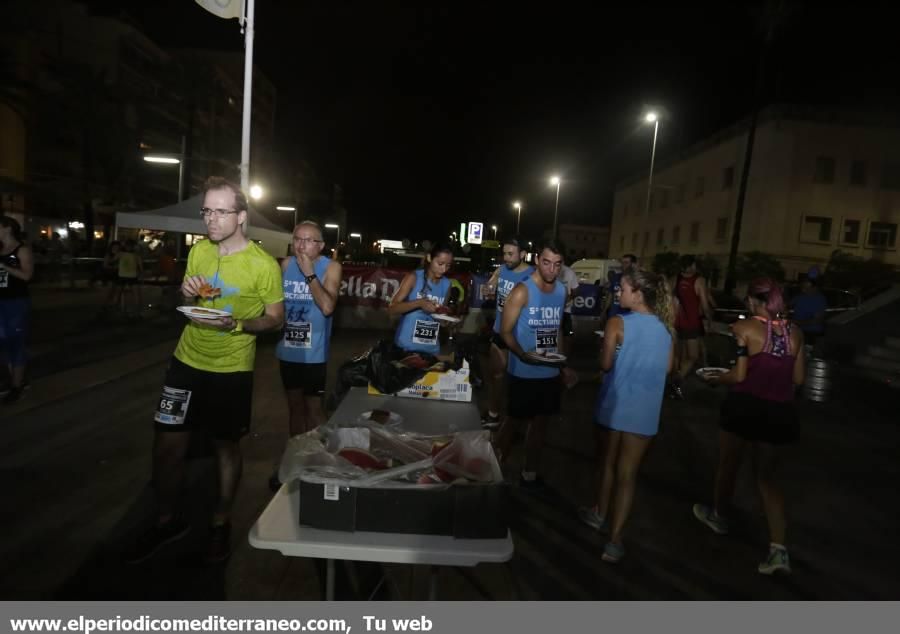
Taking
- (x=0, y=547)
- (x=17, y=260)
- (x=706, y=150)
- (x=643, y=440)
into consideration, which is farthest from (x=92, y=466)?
(x=706, y=150)

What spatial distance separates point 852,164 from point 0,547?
40.2 metres

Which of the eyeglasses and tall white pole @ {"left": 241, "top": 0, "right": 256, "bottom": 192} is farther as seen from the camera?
tall white pole @ {"left": 241, "top": 0, "right": 256, "bottom": 192}

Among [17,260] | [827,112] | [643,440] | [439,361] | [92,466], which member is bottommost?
[92,466]

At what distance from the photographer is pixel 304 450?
2.49 meters

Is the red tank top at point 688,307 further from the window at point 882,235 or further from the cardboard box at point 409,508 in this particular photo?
the window at point 882,235

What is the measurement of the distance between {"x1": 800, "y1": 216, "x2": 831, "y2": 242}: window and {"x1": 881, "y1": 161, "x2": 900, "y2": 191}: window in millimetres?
3738

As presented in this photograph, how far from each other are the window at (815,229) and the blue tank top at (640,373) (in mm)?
35418

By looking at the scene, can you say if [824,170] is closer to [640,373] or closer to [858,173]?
[858,173]

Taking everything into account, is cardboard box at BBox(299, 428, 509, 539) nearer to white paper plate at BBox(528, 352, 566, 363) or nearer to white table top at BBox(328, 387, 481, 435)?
white table top at BBox(328, 387, 481, 435)

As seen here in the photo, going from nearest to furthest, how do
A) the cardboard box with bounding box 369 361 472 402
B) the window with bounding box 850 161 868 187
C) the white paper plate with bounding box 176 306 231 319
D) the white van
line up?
1. the white paper plate with bounding box 176 306 231 319
2. the cardboard box with bounding box 369 361 472 402
3. the white van
4. the window with bounding box 850 161 868 187

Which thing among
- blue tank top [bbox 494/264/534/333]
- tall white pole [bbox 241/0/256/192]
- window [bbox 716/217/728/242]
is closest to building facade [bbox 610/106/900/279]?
window [bbox 716/217/728/242]

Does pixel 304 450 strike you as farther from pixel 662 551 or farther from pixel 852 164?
pixel 852 164

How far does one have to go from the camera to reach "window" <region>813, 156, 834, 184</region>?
32969mm

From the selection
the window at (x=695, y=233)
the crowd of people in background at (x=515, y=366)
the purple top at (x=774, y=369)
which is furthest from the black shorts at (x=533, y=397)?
the window at (x=695, y=233)
